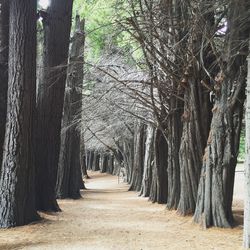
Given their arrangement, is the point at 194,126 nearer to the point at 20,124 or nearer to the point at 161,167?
the point at 20,124

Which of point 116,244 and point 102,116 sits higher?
point 102,116

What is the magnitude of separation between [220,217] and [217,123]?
1938 millimetres

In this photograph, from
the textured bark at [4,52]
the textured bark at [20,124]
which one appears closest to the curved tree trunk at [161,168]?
the textured bark at [4,52]

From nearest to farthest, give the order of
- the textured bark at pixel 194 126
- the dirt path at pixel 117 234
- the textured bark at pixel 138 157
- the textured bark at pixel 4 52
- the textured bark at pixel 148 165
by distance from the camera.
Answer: the dirt path at pixel 117 234 → the textured bark at pixel 4 52 → the textured bark at pixel 194 126 → the textured bark at pixel 148 165 → the textured bark at pixel 138 157

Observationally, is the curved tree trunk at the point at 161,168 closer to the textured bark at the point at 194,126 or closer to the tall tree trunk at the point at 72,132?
the tall tree trunk at the point at 72,132

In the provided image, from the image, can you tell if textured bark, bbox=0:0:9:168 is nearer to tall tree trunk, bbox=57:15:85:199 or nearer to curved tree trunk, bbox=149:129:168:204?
tall tree trunk, bbox=57:15:85:199

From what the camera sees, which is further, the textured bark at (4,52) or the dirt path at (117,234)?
the textured bark at (4,52)

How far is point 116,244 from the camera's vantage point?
804 centimetres

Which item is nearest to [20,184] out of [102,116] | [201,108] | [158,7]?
[201,108]

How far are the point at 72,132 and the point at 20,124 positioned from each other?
32.4 ft

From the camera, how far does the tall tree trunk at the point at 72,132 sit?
1845 centimetres

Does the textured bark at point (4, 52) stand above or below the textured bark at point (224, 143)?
above

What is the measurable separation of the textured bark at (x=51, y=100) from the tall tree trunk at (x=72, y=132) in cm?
428

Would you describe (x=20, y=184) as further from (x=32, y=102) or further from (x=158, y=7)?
(x=158, y=7)
